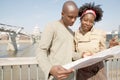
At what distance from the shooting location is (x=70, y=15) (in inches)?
69.9

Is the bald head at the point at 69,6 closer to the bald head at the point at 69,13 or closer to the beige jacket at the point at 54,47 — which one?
the bald head at the point at 69,13

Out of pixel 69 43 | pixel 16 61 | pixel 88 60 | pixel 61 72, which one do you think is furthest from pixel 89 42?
pixel 16 61

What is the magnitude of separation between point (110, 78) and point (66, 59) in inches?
100

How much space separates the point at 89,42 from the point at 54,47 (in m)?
0.55

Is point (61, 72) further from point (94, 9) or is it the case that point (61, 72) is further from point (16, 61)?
point (16, 61)

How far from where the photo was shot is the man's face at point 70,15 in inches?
70.1

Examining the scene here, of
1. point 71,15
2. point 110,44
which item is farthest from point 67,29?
point 110,44

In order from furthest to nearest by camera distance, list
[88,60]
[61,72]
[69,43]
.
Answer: [69,43] < [88,60] < [61,72]

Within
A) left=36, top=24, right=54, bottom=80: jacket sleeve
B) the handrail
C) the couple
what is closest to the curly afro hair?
the couple

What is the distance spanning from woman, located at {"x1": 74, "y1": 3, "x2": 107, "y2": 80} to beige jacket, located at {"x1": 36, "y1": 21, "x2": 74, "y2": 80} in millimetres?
286

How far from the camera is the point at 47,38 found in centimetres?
174

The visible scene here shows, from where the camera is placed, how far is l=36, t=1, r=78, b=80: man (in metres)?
1.70

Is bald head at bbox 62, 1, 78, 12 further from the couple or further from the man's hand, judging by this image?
the man's hand

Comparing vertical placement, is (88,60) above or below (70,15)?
below
